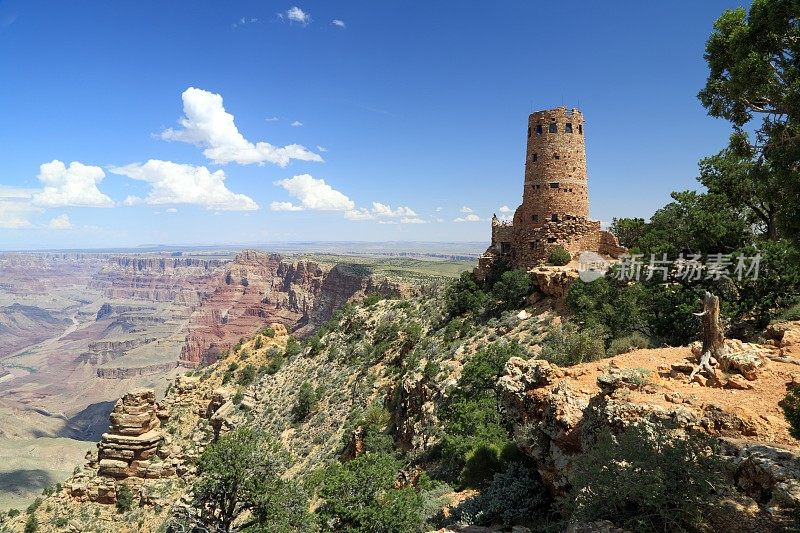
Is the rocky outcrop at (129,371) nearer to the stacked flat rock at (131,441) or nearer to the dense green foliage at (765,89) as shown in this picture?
the stacked flat rock at (131,441)

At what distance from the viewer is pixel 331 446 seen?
84.5ft

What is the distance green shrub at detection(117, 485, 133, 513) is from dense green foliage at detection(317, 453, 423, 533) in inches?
842

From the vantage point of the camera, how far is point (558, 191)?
29.2m

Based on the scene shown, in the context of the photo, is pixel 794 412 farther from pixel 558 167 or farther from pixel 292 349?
pixel 292 349

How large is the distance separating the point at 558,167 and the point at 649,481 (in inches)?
999

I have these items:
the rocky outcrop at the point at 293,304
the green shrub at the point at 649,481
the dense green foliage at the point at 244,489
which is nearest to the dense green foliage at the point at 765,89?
the green shrub at the point at 649,481

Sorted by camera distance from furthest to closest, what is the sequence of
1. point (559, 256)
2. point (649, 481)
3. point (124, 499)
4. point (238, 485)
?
1. point (124, 499)
2. point (559, 256)
3. point (238, 485)
4. point (649, 481)

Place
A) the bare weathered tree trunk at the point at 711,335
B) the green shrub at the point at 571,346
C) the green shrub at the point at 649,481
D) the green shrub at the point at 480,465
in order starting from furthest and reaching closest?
the green shrub at the point at 571,346, the green shrub at the point at 480,465, the bare weathered tree trunk at the point at 711,335, the green shrub at the point at 649,481

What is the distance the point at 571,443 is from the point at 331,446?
18.9 m

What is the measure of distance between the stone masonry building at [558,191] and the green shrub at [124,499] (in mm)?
31336

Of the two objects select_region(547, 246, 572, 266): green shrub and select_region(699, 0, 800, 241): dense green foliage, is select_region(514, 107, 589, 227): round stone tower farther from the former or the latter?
select_region(699, 0, 800, 241): dense green foliage

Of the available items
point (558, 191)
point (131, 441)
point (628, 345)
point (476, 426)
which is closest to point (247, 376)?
point (131, 441)

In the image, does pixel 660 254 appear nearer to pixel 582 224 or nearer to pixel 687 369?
pixel 582 224

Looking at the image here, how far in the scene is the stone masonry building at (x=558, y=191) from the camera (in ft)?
95.8
